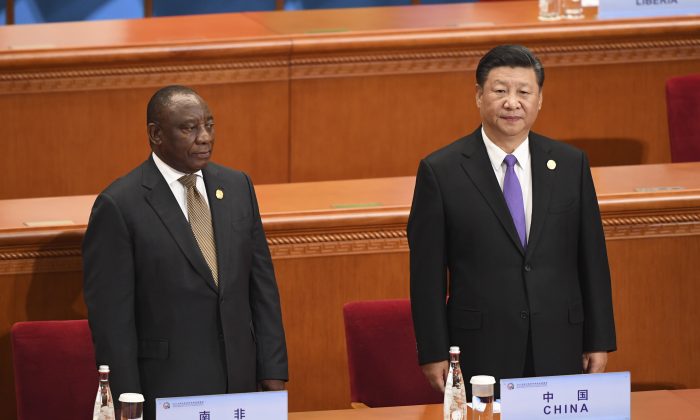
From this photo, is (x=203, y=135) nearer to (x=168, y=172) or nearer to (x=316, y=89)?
(x=168, y=172)

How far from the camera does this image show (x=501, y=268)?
8.87ft

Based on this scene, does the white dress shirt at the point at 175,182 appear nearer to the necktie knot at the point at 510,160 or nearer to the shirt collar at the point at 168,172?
the shirt collar at the point at 168,172

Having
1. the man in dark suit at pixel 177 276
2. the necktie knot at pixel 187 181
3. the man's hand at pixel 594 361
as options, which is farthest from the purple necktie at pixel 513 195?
the necktie knot at pixel 187 181

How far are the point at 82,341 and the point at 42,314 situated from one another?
0.28m

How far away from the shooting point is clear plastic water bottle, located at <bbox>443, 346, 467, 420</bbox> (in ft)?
8.08

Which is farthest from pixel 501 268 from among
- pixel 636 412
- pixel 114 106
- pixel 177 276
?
pixel 114 106

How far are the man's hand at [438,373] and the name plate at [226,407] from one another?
1.58 feet

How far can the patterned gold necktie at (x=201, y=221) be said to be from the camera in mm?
2701

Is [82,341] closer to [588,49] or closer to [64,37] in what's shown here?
[64,37]

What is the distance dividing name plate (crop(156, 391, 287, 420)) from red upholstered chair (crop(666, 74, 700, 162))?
2.09 meters

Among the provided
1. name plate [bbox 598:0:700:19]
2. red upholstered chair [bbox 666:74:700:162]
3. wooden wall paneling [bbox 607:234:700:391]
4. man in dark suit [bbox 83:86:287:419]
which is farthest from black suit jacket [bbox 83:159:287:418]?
name plate [bbox 598:0:700:19]

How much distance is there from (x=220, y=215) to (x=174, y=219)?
0.10 meters

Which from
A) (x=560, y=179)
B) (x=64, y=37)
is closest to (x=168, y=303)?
(x=560, y=179)

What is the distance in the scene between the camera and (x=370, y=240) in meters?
3.31
